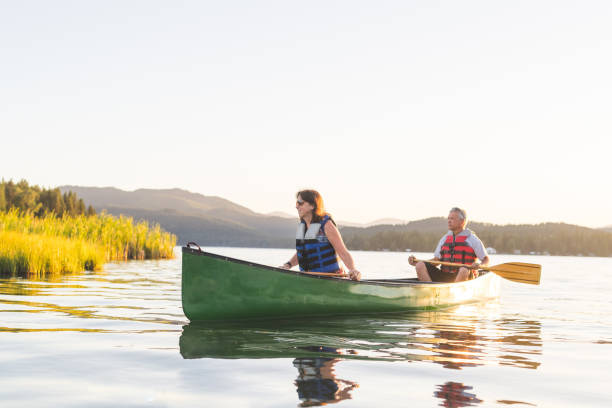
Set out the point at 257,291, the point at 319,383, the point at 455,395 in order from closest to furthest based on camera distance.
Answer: the point at 455,395 < the point at 319,383 < the point at 257,291

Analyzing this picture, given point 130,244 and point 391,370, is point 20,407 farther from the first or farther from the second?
point 130,244

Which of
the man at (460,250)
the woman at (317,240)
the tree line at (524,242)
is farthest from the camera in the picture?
the tree line at (524,242)

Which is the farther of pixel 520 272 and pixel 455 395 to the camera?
pixel 520 272

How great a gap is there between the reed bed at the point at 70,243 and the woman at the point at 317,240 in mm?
8038

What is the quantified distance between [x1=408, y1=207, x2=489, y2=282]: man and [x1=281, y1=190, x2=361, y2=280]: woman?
2.58 metres

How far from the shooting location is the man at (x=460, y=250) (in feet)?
37.5

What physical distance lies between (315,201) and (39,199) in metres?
41.9

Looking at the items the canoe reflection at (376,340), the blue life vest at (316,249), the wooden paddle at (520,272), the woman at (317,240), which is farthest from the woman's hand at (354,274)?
the wooden paddle at (520,272)

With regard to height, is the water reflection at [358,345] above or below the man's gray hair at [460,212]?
below

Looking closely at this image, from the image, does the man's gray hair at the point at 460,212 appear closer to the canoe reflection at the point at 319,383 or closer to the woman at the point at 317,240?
the woman at the point at 317,240

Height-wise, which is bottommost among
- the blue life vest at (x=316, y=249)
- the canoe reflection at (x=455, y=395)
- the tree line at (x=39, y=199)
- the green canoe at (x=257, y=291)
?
the canoe reflection at (x=455, y=395)

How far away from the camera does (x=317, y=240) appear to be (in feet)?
28.9

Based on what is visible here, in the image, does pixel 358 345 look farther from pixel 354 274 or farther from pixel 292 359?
pixel 354 274

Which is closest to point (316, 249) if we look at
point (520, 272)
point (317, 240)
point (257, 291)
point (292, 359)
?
point (317, 240)
